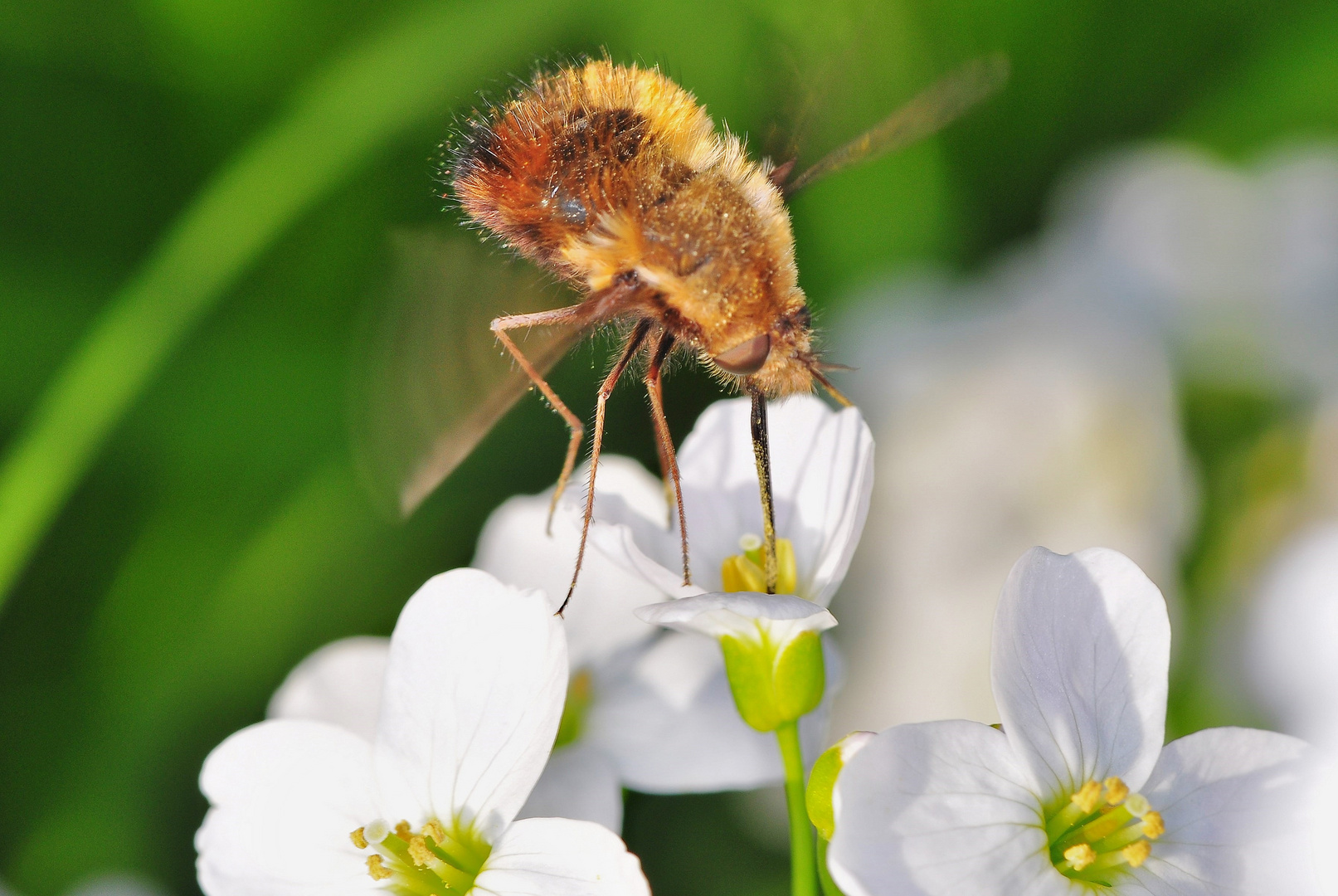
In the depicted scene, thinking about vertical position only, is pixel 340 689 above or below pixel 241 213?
below

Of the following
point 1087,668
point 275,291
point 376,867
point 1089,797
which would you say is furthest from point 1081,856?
point 275,291

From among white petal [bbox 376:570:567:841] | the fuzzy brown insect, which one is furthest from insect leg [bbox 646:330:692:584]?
white petal [bbox 376:570:567:841]

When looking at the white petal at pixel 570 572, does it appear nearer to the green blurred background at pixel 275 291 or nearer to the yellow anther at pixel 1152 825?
the yellow anther at pixel 1152 825

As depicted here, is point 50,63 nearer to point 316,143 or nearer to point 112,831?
→ point 316,143

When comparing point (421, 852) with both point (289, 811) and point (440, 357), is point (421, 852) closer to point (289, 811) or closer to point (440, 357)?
point (289, 811)

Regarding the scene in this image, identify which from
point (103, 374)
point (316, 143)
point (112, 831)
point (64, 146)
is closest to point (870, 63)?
point (316, 143)

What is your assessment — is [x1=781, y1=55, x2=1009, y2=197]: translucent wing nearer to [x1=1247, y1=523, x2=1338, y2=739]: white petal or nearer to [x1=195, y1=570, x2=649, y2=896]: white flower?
[x1=195, y1=570, x2=649, y2=896]: white flower

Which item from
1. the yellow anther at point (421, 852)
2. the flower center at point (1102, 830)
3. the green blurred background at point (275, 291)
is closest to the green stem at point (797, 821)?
the flower center at point (1102, 830)
